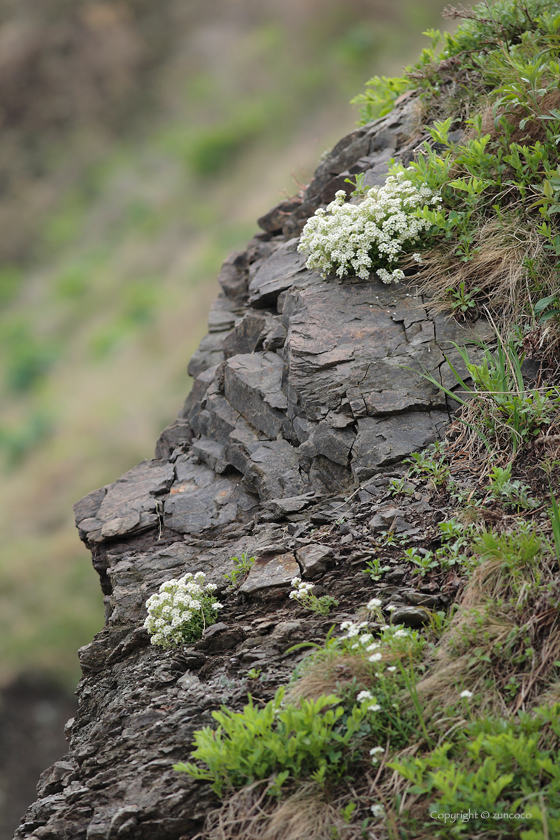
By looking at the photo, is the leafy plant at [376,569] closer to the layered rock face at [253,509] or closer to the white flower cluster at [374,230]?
the layered rock face at [253,509]

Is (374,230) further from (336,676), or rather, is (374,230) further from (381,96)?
(336,676)

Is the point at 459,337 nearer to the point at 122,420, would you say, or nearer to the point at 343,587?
the point at 343,587

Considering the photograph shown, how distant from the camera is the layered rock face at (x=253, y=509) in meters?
3.27

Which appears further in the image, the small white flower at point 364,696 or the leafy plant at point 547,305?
the leafy plant at point 547,305

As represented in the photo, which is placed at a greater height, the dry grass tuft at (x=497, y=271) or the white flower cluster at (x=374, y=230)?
the white flower cluster at (x=374, y=230)

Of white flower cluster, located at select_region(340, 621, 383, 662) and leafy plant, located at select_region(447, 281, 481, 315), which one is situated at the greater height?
leafy plant, located at select_region(447, 281, 481, 315)

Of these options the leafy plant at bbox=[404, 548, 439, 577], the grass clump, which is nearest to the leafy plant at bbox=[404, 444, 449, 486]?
the leafy plant at bbox=[404, 548, 439, 577]

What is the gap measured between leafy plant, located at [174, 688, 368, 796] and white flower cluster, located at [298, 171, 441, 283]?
3.26m

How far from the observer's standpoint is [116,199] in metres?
25.4

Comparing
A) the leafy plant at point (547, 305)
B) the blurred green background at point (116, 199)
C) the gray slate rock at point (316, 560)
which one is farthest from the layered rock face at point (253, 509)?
the blurred green background at point (116, 199)

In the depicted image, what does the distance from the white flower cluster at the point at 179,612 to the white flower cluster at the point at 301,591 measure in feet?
1.60

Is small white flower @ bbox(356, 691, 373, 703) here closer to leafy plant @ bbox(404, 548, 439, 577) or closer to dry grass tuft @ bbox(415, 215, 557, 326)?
leafy plant @ bbox(404, 548, 439, 577)

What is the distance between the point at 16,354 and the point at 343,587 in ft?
66.6

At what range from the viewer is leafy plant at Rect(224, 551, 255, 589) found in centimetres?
399
